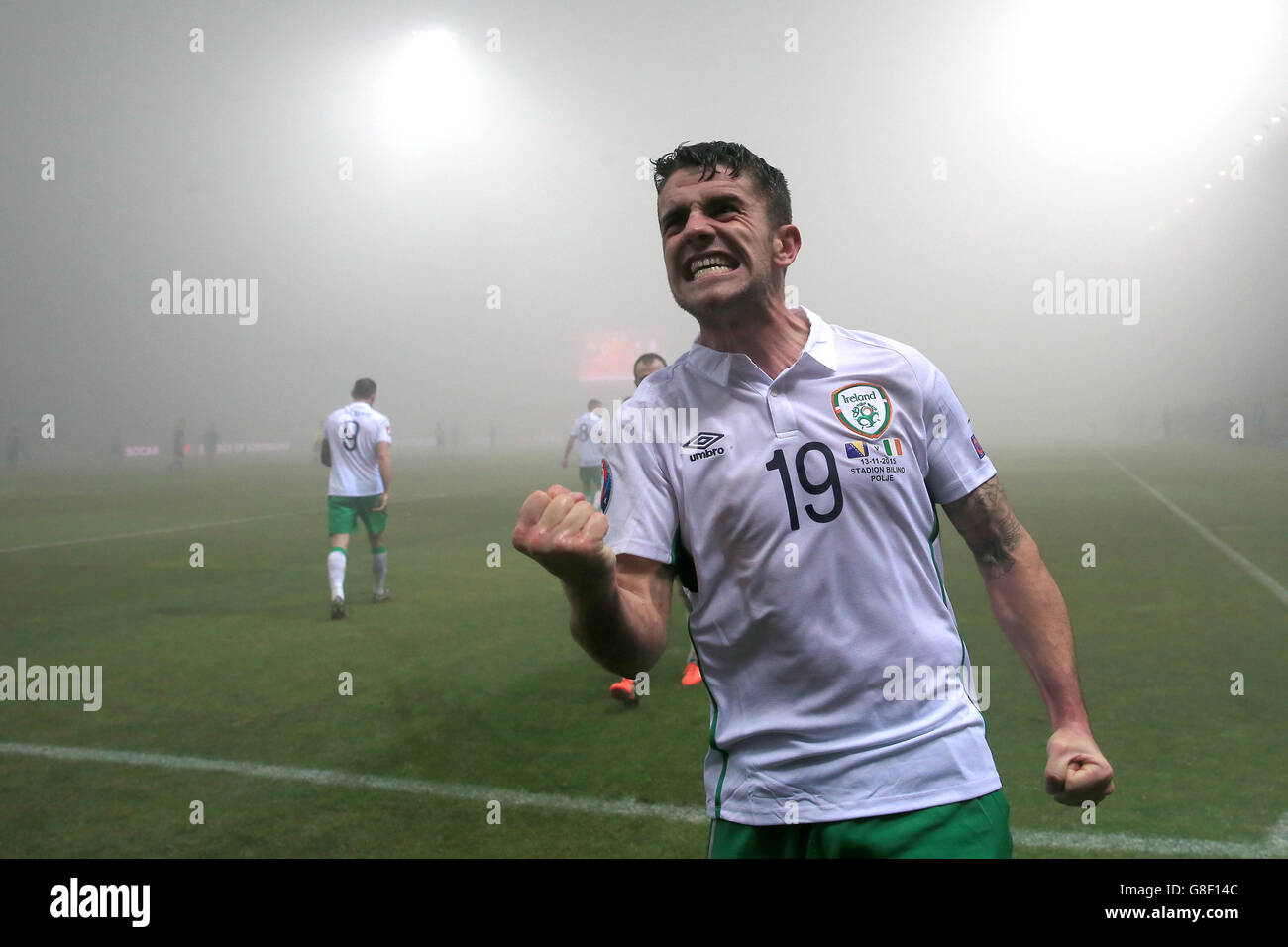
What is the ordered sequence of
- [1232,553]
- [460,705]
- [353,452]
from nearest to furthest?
[460,705] < [353,452] < [1232,553]

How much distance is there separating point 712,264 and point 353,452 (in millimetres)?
7683

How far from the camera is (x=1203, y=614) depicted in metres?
8.21

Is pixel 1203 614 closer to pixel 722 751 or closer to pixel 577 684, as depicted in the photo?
pixel 577 684

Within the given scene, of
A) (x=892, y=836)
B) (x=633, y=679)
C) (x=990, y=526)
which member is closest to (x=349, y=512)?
(x=633, y=679)

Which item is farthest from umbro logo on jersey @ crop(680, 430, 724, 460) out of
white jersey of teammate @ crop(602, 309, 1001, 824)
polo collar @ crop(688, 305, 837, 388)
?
polo collar @ crop(688, 305, 837, 388)

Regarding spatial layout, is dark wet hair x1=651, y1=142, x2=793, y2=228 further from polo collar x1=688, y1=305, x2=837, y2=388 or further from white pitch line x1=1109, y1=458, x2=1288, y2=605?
white pitch line x1=1109, y1=458, x2=1288, y2=605

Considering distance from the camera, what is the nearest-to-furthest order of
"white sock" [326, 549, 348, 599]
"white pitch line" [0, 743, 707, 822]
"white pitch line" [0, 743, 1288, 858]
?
"white pitch line" [0, 743, 1288, 858] < "white pitch line" [0, 743, 707, 822] < "white sock" [326, 549, 348, 599]

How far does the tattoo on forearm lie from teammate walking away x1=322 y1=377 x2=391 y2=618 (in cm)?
759

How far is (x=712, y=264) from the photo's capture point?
6.64 ft

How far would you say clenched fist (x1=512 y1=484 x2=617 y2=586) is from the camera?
1546 mm

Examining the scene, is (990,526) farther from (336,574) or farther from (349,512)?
(349,512)

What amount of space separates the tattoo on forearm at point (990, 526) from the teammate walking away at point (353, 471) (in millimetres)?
7586
